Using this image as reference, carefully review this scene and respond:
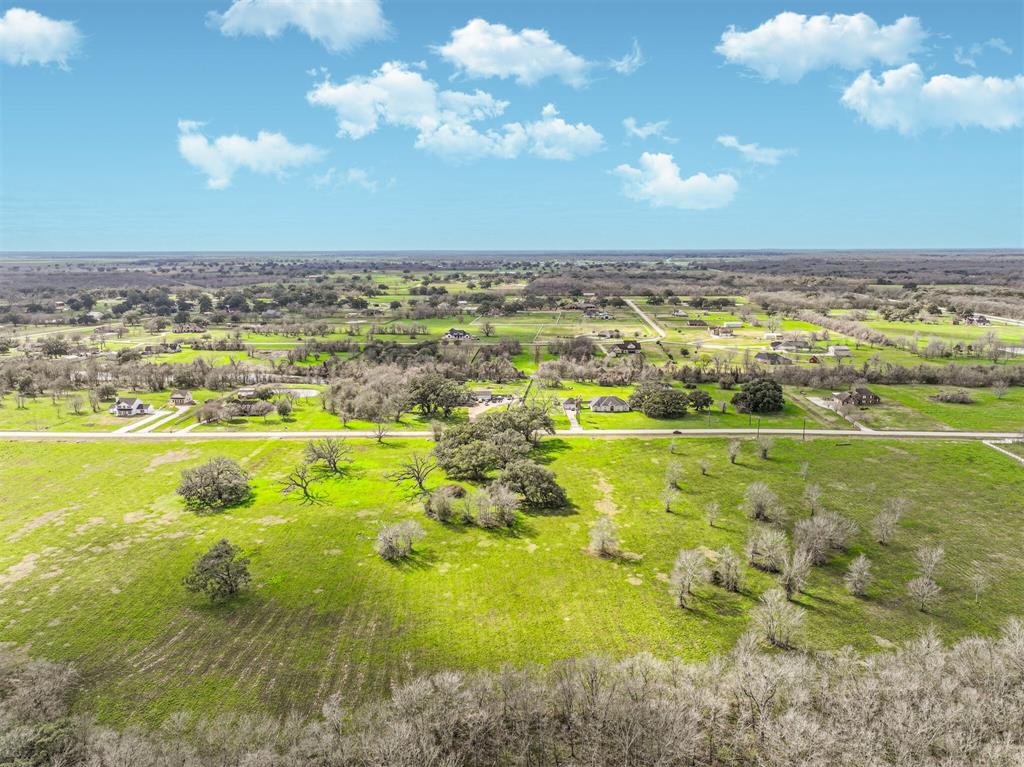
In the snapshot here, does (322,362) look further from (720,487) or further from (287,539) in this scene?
(720,487)

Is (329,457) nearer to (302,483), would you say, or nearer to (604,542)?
(302,483)

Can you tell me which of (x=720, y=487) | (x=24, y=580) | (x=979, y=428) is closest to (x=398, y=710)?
(x=24, y=580)

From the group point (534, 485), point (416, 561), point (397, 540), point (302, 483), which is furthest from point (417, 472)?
point (416, 561)

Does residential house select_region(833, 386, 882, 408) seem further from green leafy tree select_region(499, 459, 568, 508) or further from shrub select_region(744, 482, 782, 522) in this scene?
green leafy tree select_region(499, 459, 568, 508)

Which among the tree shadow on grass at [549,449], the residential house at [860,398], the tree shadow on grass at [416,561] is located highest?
the residential house at [860,398]

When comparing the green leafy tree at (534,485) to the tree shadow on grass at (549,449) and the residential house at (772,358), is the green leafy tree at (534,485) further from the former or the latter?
the residential house at (772,358)

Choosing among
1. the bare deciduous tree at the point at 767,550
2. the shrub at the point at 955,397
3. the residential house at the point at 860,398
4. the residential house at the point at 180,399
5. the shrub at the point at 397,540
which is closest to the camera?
the bare deciduous tree at the point at 767,550

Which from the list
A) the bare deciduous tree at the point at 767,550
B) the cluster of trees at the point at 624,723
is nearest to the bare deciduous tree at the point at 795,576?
the bare deciduous tree at the point at 767,550
